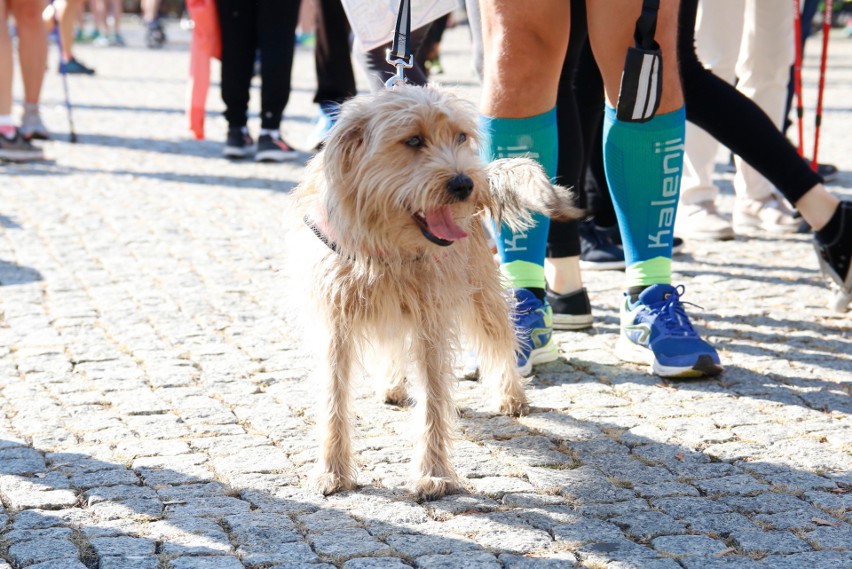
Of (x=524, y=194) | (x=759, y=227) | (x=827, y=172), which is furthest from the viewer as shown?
(x=827, y=172)

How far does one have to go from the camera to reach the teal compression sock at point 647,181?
437cm

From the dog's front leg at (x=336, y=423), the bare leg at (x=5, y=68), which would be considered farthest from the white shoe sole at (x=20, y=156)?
the dog's front leg at (x=336, y=423)

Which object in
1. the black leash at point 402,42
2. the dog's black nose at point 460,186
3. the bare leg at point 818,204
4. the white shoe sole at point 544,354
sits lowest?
the white shoe sole at point 544,354

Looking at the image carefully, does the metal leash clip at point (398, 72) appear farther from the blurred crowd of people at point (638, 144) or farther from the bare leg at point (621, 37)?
the bare leg at point (621, 37)

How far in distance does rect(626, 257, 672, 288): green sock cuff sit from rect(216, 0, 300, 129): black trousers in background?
17.5ft

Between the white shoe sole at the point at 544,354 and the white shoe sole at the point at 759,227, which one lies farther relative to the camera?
the white shoe sole at the point at 759,227

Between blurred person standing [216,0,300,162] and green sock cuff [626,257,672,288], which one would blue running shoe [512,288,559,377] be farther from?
blurred person standing [216,0,300,162]

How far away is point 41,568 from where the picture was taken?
9.32ft

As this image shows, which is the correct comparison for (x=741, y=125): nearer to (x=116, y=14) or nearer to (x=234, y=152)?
(x=234, y=152)

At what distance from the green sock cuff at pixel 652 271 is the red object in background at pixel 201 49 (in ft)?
18.2

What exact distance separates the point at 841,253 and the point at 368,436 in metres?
2.41

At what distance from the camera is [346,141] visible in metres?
3.21

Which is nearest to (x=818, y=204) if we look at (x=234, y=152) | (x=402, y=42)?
(x=402, y=42)

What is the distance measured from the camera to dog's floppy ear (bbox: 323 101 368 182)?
3.20 m
